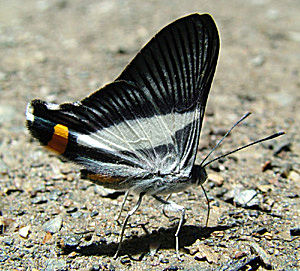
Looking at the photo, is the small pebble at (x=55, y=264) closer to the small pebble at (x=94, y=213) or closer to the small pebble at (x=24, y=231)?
the small pebble at (x=24, y=231)

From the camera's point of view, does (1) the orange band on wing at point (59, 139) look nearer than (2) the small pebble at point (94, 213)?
Yes

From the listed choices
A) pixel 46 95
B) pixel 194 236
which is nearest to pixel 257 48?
pixel 46 95

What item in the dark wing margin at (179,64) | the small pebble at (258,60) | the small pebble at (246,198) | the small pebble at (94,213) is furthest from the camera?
the small pebble at (258,60)

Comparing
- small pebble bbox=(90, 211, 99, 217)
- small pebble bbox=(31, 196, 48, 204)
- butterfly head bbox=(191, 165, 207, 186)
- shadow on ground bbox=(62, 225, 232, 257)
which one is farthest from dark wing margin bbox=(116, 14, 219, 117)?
small pebble bbox=(31, 196, 48, 204)

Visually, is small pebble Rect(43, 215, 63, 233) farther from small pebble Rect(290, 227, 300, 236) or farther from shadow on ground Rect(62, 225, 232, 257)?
small pebble Rect(290, 227, 300, 236)

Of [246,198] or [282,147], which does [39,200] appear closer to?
[246,198]

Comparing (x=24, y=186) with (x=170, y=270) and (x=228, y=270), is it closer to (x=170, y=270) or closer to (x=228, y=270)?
(x=170, y=270)

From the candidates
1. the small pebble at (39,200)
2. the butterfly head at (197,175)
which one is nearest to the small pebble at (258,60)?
the butterfly head at (197,175)
